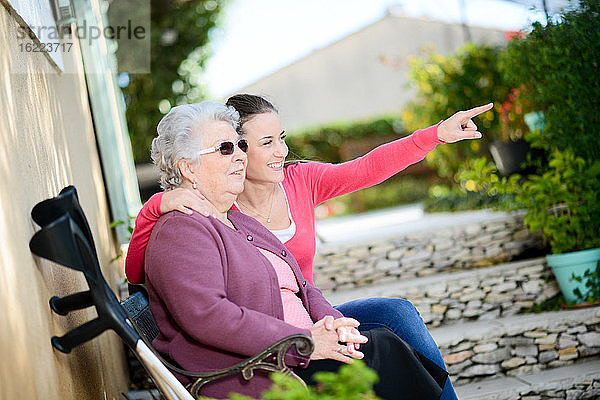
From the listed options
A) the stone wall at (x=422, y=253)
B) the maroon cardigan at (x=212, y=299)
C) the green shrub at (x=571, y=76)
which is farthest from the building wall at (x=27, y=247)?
the green shrub at (x=571, y=76)

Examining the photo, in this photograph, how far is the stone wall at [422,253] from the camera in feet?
14.7

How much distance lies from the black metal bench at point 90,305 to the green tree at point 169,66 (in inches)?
293

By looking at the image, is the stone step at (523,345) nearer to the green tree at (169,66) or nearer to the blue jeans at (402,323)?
the blue jeans at (402,323)

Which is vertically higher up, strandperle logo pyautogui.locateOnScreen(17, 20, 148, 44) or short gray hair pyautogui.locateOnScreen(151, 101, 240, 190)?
strandperle logo pyautogui.locateOnScreen(17, 20, 148, 44)

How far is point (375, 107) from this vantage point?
733 inches

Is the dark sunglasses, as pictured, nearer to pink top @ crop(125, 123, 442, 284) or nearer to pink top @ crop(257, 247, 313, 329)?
pink top @ crop(257, 247, 313, 329)

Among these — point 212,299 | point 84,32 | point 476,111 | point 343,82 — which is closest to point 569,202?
point 476,111

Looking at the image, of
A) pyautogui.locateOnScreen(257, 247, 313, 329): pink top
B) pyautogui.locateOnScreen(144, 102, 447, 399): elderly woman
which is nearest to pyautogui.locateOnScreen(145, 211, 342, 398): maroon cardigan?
pyautogui.locateOnScreen(144, 102, 447, 399): elderly woman

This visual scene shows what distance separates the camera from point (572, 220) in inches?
157

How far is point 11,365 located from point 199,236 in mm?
726

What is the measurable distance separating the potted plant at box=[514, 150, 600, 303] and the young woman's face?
2.01m

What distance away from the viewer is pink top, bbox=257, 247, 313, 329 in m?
2.32

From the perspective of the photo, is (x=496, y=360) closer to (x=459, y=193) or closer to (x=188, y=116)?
(x=188, y=116)

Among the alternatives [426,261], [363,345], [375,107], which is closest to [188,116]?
[363,345]
